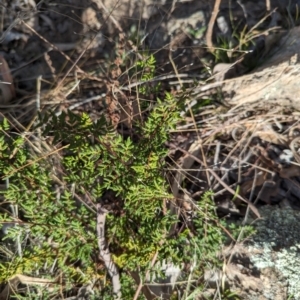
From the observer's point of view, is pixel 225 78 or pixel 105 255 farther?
pixel 225 78

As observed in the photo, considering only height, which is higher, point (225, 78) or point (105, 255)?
point (225, 78)

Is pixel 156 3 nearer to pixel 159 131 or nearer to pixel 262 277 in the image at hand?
pixel 159 131

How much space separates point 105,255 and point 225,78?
103 centimetres

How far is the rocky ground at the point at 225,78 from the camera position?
6.83 ft

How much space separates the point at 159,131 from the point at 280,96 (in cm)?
78

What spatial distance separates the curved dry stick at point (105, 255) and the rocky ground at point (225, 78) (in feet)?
1.29

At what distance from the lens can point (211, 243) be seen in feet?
6.54

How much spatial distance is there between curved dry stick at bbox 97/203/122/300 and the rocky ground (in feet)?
1.29

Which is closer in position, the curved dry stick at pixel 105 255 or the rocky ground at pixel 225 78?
the curved dry stick at pixel 105 255

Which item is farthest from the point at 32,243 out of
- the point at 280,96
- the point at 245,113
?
the point at 280,96

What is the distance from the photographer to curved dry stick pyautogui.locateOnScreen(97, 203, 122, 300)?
195 centimetres

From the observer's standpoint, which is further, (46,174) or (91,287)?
(91,287)

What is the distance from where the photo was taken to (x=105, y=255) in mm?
2006

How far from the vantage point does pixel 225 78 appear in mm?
2383
